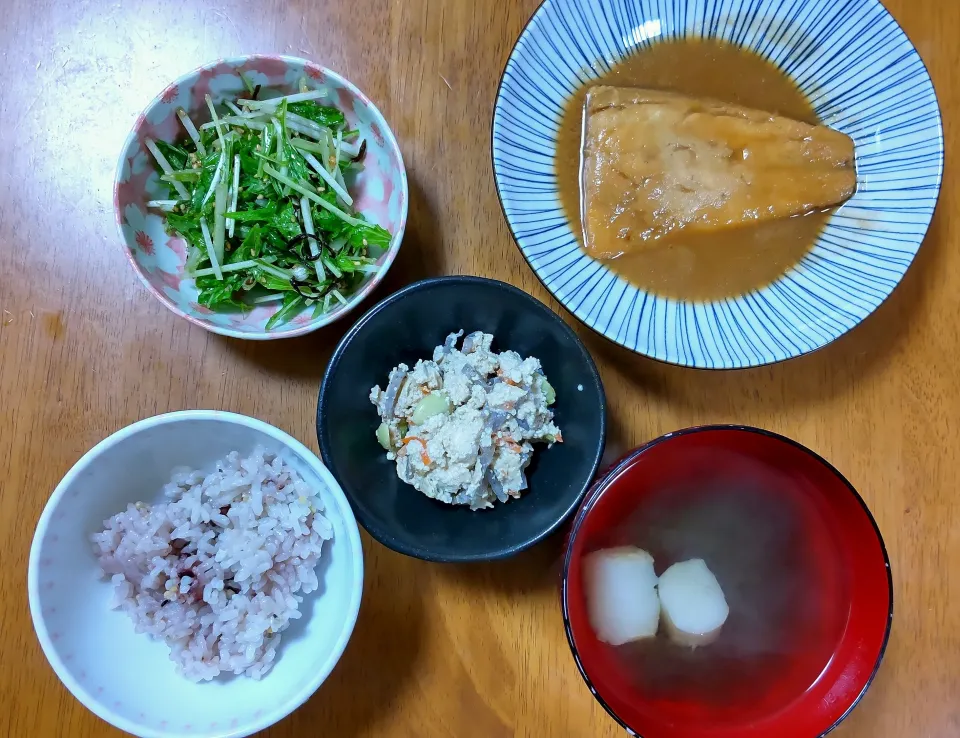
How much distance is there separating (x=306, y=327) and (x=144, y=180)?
1.24 ft

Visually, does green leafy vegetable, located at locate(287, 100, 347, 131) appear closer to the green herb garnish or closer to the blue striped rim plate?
the green herb garnish

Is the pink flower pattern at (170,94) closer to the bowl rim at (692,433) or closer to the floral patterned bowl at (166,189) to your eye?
the floral patterned bowl at (166,189)

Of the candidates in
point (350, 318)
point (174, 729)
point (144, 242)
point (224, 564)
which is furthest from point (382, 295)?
point (174, 729)

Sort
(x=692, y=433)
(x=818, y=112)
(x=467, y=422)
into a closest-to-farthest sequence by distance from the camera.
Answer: (x=692, y=433) < (x=467, y=422) < (x=818, y=112)

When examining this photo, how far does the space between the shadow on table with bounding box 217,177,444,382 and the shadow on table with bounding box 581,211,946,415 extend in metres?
0.49

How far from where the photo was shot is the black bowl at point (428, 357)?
1.05 metres

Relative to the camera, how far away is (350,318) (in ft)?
3.91

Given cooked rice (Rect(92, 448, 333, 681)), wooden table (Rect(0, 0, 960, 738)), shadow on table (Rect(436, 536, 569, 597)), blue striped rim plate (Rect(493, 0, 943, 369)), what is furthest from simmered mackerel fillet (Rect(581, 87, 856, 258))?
cooked rice (Rect(92, 448, 333, 681))

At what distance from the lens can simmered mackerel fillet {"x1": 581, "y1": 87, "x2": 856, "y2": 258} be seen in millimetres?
1186

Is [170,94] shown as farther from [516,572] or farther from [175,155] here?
[516,572]

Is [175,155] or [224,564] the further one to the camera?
[175,155]

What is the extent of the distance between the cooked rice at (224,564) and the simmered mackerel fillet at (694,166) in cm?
65

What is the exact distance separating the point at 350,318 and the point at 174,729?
65cm

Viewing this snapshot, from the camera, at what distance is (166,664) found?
1073 mm
